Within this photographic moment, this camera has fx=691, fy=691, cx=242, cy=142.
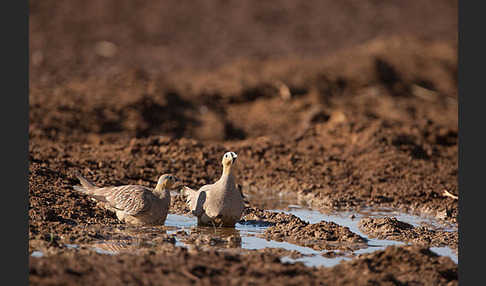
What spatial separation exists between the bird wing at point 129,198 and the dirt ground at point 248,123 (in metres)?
0.27

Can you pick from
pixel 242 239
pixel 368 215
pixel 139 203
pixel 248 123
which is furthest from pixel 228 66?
pixel 242 239

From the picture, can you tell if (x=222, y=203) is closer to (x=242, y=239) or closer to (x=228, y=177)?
(x=228, y=177)

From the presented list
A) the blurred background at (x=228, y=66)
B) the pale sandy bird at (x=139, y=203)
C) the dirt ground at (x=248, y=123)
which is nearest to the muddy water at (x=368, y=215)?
the dirt ground at (x=248, y=123)

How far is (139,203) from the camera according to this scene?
7.87m

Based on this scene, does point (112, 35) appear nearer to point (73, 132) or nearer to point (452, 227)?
point (73, 132)

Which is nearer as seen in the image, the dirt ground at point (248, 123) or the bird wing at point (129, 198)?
the dirt ground at point (248, 123)

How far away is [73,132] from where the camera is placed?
15.7 m

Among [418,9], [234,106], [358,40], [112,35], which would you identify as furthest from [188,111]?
[418,9]

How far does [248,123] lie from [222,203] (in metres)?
10.6

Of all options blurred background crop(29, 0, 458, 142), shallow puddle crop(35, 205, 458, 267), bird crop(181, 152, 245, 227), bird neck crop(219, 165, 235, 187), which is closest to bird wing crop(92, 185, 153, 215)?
shallow puddle crop(35, 205, 458, 267)

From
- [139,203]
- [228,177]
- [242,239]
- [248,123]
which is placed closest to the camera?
[242,239]

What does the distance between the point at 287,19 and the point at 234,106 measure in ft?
47.3

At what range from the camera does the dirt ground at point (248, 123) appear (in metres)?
6.29

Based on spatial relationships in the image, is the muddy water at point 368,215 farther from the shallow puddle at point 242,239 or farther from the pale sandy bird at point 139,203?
the pale sandy bird at point 139,203
